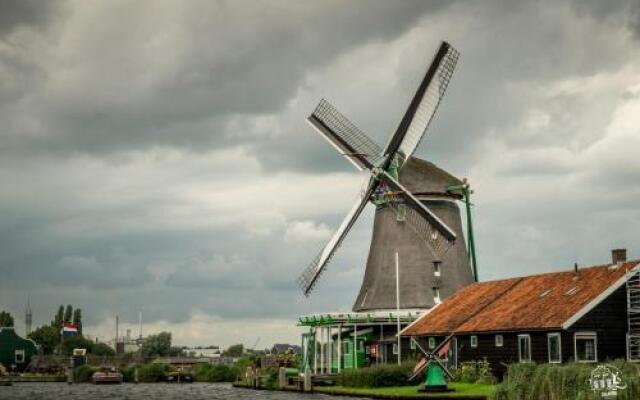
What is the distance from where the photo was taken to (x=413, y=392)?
38938 mm

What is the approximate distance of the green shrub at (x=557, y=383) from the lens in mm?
27094

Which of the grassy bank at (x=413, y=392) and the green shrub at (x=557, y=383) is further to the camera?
the grassy bank at (x=413, y=392)

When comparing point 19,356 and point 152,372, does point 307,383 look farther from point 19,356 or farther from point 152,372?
point 19,356

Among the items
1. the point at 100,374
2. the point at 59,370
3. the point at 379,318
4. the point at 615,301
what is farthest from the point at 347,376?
the point at 59,370

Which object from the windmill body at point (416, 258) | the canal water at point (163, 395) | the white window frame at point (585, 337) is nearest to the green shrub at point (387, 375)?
the canal water at point (163, 395)

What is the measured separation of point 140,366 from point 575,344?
57.8 meters

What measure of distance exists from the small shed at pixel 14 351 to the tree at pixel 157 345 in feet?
120

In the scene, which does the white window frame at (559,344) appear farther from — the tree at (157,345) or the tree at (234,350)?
the tree at (234,350)

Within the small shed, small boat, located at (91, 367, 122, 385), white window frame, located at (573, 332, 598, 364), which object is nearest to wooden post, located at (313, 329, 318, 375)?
white window frame, located at (573, 332, 598, 364)

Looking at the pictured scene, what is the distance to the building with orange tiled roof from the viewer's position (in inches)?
1517

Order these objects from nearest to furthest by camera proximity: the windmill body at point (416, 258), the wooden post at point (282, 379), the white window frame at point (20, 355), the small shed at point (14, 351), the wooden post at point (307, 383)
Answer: the wooden post at point (307, 383) → the wooden post at point (282, 379) → the windmill body at point (416, 258) → the small shed at point (14, 351) → the white window frame at point (20, 355)

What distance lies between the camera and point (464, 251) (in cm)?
5734

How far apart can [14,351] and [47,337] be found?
32.2 meters

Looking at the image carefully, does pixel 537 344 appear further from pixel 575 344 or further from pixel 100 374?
pixel 100 374
